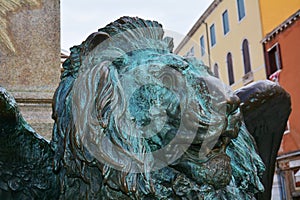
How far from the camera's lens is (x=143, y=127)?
2.44 feet

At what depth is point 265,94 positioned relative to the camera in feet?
3.71

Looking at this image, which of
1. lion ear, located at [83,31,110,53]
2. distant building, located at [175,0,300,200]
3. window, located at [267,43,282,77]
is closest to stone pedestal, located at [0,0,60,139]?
lion ear, located at [83,31,110,53]

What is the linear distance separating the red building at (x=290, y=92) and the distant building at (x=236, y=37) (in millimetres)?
1949

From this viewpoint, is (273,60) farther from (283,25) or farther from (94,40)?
(94,40)

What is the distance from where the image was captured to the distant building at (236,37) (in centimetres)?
1429

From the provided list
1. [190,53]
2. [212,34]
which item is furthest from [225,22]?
[190,53]

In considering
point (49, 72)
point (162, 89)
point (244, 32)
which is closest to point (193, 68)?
point (162, 89)

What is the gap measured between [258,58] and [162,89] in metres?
13.7

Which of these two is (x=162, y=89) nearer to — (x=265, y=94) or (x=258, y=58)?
(x=265, y=94)

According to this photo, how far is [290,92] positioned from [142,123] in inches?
440

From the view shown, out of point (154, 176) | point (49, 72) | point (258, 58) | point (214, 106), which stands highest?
point (258, 58)

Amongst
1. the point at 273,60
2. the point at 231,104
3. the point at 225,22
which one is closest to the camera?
the point at 231,104

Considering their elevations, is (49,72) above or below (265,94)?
above

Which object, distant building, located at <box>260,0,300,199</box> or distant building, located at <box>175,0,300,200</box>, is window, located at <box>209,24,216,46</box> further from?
distant building, located at <box>260,0,300,199</box>
